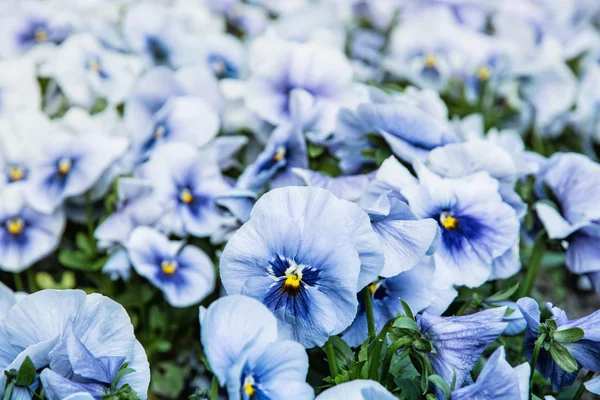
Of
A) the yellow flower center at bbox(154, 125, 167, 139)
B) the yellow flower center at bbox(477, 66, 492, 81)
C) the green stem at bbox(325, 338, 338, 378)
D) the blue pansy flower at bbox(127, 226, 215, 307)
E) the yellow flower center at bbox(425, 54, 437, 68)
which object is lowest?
the blue pansy flower at bbox(127, 226, 215, 307)

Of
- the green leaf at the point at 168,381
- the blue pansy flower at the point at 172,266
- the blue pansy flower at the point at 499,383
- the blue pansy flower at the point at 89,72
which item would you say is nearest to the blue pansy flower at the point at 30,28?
the blue pansy flower at the point at 89,72

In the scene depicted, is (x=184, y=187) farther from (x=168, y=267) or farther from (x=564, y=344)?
(x=564, y=344)

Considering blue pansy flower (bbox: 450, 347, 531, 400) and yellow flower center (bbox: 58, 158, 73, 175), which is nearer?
blue pansy flower (bbox: 450, 347, 531, 400)

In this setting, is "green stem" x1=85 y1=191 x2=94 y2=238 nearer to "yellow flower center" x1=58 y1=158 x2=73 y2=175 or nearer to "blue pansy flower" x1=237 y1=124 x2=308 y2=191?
"yellow flower center" x1=58 y1=158 x2=73 y2=175

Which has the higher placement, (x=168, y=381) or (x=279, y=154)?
(x=279, y=154)

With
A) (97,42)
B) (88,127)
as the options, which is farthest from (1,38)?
(88,127)

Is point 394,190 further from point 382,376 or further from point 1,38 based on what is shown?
point 1,38

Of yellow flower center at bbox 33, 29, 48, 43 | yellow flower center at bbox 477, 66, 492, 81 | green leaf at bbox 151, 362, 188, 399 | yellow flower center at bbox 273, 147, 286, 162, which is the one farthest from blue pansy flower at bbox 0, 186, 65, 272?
yellow flower center at bbox 477, 66, 492, 81

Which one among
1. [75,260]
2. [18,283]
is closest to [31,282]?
[18,283]
